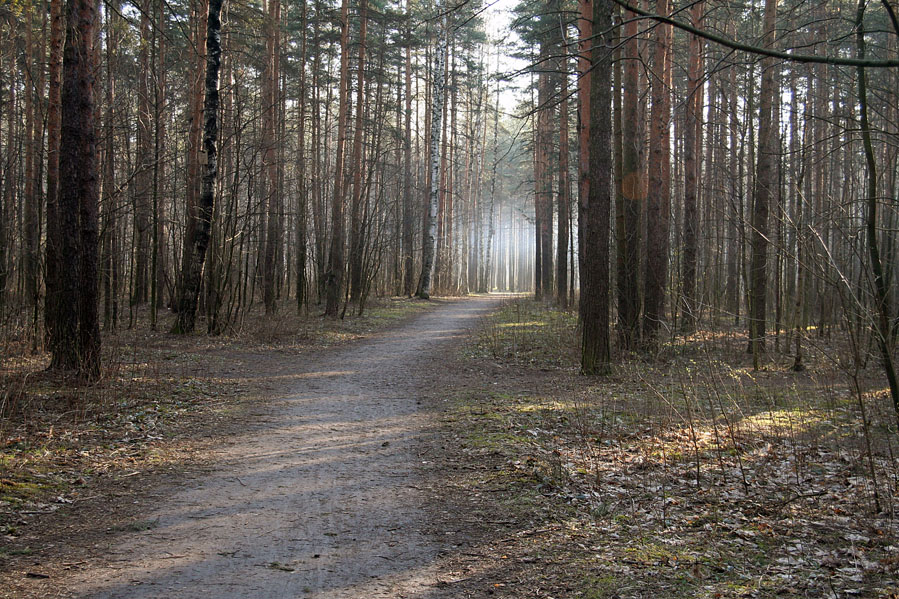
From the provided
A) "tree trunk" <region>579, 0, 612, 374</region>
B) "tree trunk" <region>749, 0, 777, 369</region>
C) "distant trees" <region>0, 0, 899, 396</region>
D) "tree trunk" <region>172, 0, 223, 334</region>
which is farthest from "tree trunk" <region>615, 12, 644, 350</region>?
"tree trunk" <region>172, 0, 223, 334</region>

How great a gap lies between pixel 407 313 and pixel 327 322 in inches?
193

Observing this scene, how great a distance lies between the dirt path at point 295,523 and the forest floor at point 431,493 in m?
0.02

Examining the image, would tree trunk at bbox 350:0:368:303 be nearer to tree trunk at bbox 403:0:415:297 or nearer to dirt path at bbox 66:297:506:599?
tree trunk at bbox 403:0:415:297

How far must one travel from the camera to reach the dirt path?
10.9 ft

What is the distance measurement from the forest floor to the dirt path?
19mm

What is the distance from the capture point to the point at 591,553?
3785 mm

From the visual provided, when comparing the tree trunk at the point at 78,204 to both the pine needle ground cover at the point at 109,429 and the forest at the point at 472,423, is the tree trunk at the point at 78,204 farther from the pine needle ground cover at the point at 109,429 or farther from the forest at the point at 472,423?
the pine needle ground cover at the point at 109,429

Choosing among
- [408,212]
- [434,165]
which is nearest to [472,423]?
[434,165]

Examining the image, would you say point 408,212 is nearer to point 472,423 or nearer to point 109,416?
point 472,423

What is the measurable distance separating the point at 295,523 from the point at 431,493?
3.84ft

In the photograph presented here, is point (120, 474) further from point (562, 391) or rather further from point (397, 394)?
point (562, 391)

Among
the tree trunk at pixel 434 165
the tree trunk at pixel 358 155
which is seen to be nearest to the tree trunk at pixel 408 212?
the tree trunk at pixel 434 165

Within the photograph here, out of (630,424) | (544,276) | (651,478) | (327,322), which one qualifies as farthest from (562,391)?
(544,276)

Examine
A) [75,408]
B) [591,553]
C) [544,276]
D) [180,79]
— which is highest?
[180,79]
